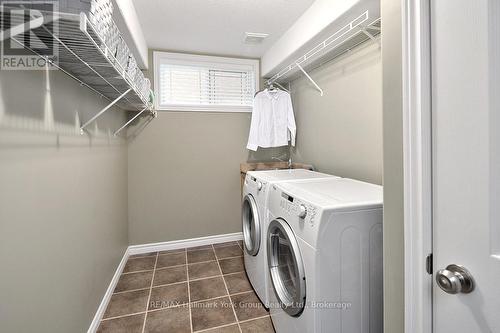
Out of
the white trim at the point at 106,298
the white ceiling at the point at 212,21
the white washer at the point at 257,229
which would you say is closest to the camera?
the white trim at the point at 106,298

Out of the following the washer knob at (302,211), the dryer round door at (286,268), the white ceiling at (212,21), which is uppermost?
the white ceiling at (212,21)

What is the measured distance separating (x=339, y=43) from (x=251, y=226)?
165 cm

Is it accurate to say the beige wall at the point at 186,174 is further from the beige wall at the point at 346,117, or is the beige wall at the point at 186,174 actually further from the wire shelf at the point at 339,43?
the wire shelf at the point at 339,43

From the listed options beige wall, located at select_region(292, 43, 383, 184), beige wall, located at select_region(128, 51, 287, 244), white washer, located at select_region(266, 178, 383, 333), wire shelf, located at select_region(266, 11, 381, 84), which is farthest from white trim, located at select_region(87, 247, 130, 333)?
wire shelf, located at select_region(266, 11, 381, 84)

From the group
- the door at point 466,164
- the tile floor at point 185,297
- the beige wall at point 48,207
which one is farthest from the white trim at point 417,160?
the beige wall at point 48,207

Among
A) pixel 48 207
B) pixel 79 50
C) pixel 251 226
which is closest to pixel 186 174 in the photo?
pixel 251 226

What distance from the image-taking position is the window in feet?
9.18

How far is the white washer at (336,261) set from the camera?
105 centimetres

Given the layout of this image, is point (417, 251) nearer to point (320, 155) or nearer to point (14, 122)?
point (14, 122)

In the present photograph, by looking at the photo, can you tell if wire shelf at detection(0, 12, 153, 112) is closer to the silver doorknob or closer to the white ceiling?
the white ceiling

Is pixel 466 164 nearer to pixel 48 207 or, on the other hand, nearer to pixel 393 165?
pixel 393 165

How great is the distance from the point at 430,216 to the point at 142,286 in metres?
2.28

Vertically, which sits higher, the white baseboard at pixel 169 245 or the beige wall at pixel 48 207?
the beige wall at pixel 48 207

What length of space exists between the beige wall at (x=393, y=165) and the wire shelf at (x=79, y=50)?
1054 millimetres
